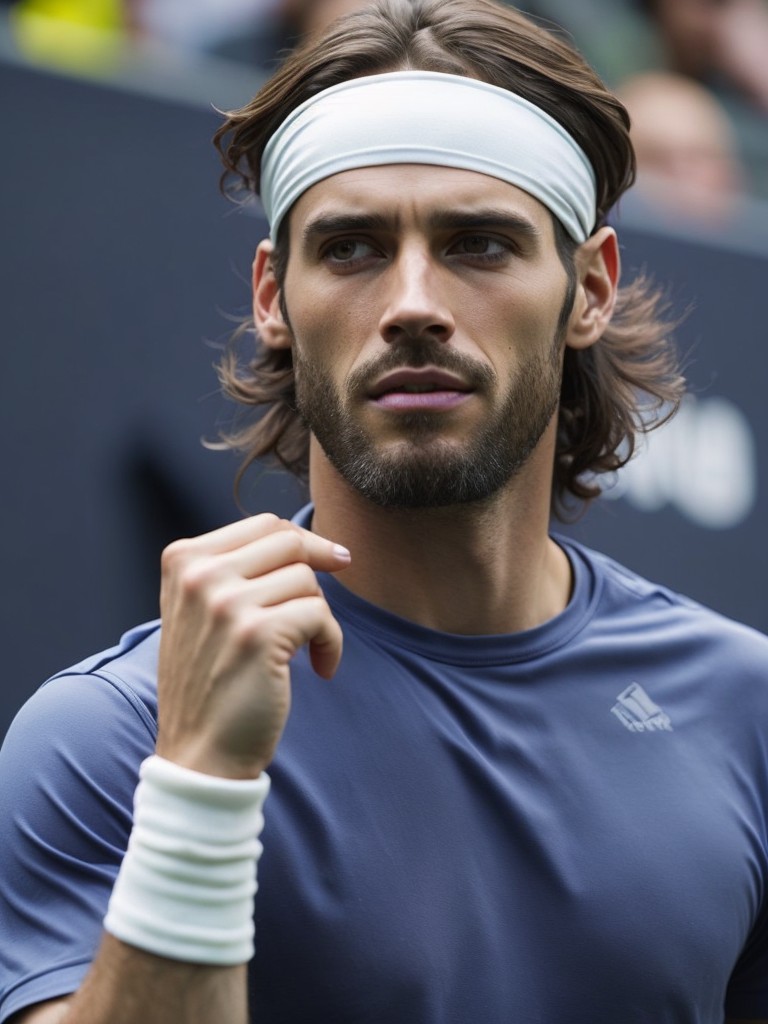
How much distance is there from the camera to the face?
2426mm

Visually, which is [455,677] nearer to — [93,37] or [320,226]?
[320,226]

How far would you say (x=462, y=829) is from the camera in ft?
7.68

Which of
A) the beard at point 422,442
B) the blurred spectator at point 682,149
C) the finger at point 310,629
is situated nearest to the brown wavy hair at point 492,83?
the beard at point 422,442

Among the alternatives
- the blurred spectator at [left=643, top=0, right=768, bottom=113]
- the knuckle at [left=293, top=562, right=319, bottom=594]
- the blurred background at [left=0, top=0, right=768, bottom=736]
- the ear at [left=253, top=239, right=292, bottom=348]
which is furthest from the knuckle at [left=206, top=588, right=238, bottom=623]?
the blurred spectator at [left=643, top=0, right=768, bottom=113]

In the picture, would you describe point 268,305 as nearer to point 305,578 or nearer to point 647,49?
point 305,578

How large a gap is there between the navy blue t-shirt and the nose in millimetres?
429

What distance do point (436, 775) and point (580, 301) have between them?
95 centimetres

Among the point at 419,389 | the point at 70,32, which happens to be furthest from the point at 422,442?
the point at 70,32

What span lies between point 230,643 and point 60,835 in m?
0.38

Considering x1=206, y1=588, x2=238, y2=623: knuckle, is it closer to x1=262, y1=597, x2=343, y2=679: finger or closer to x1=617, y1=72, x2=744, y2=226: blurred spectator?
x1=262, y1=597, x2=343, y2=679: finger

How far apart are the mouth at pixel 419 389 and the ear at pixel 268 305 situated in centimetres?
38

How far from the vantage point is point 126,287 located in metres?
4.61

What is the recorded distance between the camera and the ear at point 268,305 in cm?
280

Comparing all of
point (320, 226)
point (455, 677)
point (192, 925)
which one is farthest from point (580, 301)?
point (192, 925)
